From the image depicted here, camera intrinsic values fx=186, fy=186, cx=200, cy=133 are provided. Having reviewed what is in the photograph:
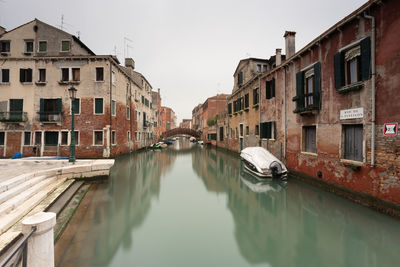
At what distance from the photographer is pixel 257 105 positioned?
1426cm

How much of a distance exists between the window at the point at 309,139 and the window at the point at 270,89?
3760 millimetres

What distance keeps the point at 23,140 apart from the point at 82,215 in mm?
15727

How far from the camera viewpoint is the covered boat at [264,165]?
30.5 ft

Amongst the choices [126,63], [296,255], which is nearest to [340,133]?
[296,255]

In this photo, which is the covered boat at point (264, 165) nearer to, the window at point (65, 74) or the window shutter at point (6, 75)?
the window at point (65, 74)

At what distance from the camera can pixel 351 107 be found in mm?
6395

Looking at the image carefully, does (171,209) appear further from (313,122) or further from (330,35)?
(330,35)

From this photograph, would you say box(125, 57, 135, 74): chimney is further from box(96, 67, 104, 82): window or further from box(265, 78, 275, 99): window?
box(265, 78, 275, 99): window

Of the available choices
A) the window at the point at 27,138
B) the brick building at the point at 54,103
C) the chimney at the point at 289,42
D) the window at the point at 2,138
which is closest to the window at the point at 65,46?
the brick building at the point at 54,103

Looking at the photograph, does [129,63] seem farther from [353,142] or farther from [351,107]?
[353,142]

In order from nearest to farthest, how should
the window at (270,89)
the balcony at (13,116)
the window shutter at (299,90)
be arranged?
the window shutter at (299,90) → the window at (270,89) → the balcony at (13,116)

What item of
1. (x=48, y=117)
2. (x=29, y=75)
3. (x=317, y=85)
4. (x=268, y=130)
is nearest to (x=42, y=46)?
(x=29, y=75)

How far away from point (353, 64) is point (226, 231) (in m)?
7.04

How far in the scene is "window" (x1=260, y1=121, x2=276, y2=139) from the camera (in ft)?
39.2
